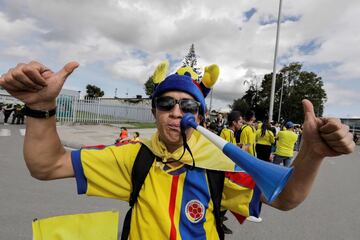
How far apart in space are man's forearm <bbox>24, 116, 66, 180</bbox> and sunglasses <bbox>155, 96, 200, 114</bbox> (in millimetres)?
539

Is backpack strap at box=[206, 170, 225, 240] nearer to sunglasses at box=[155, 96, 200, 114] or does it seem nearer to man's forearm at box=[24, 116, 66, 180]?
sunglasses at box=[155, 96, 200, 114]

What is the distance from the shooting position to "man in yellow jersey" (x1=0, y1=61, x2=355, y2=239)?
127cm

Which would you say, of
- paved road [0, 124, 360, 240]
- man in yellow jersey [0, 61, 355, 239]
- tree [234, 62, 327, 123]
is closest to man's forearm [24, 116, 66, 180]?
man in yellow jersey [0, 61, 355, 239]

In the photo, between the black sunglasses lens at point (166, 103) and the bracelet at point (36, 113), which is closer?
the bracelet at point (36, 113)

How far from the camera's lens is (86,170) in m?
1.56

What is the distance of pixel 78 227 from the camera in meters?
1.60

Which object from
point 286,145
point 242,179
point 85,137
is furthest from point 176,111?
point 85,137

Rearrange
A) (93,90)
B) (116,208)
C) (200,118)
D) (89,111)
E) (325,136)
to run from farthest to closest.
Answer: (93,90), (89,111), (116,208), (200,118), (325,136)

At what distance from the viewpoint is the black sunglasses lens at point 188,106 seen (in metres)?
1.56

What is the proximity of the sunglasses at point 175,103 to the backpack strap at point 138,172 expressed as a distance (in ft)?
0.82

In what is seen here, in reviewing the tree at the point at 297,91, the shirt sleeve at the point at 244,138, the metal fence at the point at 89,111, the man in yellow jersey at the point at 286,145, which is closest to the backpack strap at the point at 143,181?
the shirt sleeve at the point at 244,138

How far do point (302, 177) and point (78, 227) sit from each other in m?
1.17

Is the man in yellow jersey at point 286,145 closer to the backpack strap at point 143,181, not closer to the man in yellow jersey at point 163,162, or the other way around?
the man in yellow jersey at point 163,162

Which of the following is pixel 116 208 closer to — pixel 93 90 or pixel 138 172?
pixel 138 172
